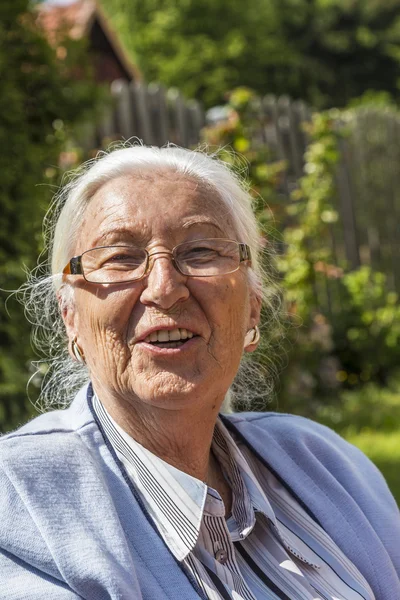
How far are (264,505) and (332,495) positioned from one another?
0.25m

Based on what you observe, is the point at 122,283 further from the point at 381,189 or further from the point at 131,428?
the point at 381,189

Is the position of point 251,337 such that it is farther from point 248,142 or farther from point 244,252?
point 248,142

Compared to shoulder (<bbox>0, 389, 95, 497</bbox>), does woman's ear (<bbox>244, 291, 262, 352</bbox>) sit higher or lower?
higher

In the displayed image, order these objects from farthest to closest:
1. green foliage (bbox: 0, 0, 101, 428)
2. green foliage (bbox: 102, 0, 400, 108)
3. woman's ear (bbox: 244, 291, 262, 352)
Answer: green foliage (bbox: 102, 0, 400, 108)
green foliage (bbox: 0, 0, 101, 428)
woman's ear (bbox: 244, 291, 262, 352)

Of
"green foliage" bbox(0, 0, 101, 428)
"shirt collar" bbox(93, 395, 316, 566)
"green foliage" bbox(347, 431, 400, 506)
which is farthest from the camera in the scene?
"green foliage" bbox(347, 431, 400, 506)

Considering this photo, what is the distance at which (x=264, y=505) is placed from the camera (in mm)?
1978

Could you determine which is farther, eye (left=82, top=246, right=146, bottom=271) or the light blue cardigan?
eye (left=82, top=246, right=146, bottom=271)

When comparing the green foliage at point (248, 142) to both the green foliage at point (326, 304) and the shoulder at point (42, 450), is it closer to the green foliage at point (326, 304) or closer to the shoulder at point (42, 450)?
the green foliage at point (326, 304)

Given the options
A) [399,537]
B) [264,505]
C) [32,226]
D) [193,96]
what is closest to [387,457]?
[32,226]

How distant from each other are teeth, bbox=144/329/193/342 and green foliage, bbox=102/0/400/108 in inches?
1116

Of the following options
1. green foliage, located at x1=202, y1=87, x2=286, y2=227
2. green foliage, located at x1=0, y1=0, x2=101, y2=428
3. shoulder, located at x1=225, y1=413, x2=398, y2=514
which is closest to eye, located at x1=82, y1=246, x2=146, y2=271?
shoulder, located at x1=225, y1=413, x2=398, y2=514

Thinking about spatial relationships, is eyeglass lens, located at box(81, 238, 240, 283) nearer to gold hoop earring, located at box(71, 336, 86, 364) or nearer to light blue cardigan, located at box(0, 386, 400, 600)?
gold hoop earring, located at box(71, 336, 86, 364)

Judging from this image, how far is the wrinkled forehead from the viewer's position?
190 cm

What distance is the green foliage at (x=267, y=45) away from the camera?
3005cm
